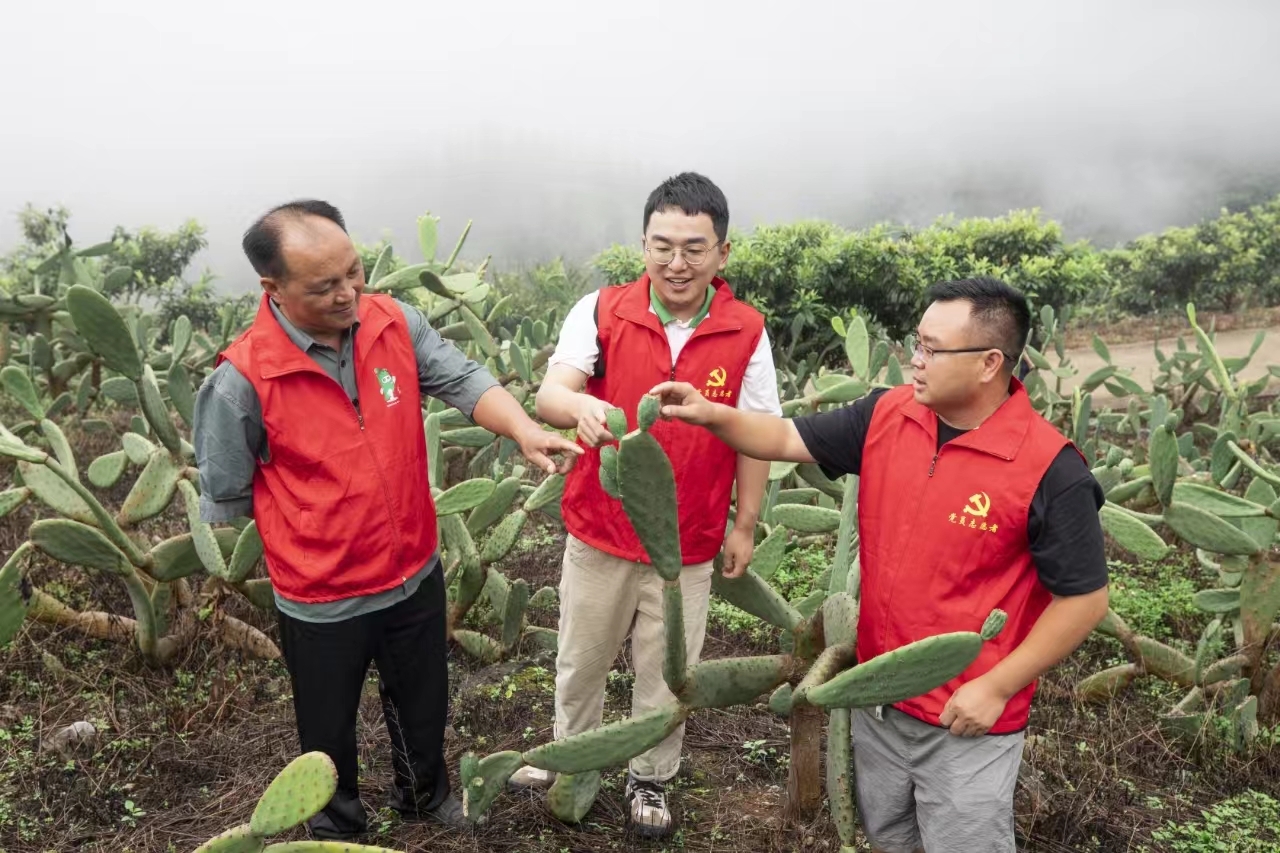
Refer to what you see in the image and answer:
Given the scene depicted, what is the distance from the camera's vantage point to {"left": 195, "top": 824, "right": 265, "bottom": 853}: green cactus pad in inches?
61.9

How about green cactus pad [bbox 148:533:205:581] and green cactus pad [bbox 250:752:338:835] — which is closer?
green cactus pad [bbox 250:752:338:835]

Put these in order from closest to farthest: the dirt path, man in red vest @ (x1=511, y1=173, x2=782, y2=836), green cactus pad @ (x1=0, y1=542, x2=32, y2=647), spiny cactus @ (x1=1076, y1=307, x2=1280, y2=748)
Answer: man in red vest @ (x1=511, y1=173, x2=782, y2=836)
green cactus pad @ (x1=0, y1=542, x2=32, y2=647)
spiny cactus @ (x1=1076, y1=307, x2=1280, y2=748)
the dirt path

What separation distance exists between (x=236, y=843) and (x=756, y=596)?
4.20 feet

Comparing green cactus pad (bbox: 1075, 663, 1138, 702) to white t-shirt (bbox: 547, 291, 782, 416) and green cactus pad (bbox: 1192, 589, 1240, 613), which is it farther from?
white t-shirt (bbox: 547, 291, 782, 416)

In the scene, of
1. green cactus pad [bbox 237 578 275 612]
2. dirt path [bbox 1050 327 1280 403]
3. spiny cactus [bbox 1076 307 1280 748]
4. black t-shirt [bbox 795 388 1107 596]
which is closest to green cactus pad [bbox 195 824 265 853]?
black t-shirt [bbox 795 388 1107 596]

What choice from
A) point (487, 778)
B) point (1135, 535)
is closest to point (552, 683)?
point (487, 778)

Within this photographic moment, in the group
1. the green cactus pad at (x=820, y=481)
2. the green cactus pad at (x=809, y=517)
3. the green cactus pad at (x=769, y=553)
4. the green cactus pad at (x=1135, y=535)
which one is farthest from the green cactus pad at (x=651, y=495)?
the green cactus pad at (x=820, y=481)

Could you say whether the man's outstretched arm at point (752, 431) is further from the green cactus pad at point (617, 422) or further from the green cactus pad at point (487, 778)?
the green cactus pad at point (487, 778)

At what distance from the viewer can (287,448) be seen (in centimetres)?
201

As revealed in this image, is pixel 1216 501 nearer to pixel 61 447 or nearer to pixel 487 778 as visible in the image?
pixel 487 778

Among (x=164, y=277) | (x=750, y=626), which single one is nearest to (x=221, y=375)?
(x=750, y=626)

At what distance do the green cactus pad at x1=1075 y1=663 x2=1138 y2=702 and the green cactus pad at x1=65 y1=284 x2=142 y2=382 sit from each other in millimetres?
2824

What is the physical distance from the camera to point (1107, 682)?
10.2 ft

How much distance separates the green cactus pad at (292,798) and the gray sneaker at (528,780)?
1.08 m
